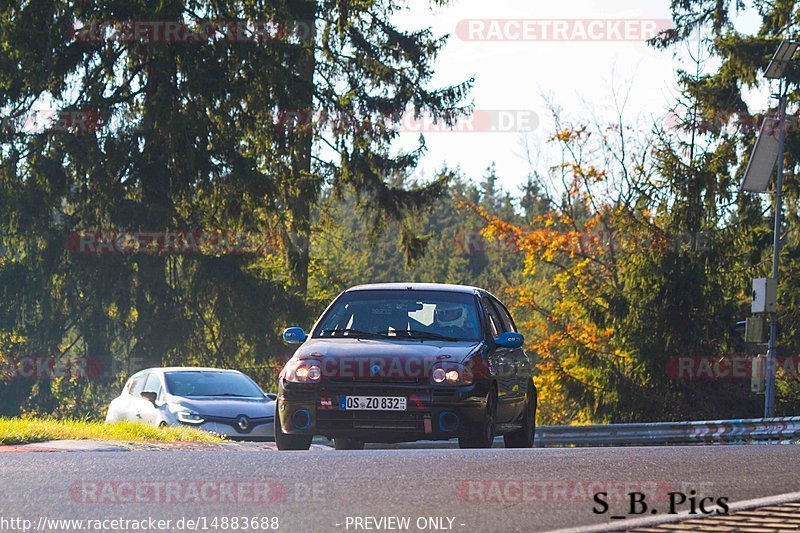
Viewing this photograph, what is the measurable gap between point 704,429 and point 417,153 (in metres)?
23.1

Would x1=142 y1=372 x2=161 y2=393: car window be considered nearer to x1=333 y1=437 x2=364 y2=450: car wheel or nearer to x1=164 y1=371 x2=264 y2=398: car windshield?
x1=164 y1=371 x2=264 y2=398: car windshield

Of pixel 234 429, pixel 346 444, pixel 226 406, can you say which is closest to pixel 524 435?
pixel 346 444

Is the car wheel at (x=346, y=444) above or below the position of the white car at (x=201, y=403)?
above

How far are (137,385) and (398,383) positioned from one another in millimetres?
12012

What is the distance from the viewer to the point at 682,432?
21453 millimetres

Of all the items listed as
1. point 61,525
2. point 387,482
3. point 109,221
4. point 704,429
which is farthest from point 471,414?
point 109,221

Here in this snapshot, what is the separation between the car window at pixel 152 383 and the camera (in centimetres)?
2256

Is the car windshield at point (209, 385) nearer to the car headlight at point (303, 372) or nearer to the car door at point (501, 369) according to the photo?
the car door at point (501, 369)

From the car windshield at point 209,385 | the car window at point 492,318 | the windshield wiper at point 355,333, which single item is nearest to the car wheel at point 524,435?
the car window at point 492,318

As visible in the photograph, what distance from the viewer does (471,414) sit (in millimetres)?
12484

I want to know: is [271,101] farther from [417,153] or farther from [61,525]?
A: [61,525]
